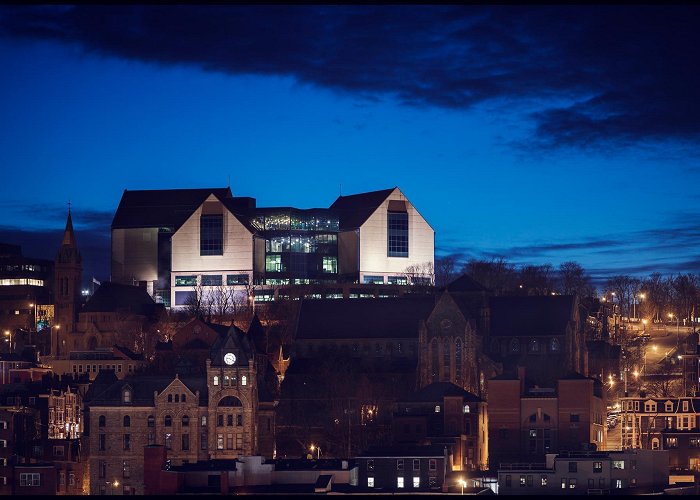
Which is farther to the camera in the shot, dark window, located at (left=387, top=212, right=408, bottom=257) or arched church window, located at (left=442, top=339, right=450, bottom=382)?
dark window, located at (left=387, top=212, right=408, bottom=257)

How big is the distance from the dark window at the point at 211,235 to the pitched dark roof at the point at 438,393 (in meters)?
70.5

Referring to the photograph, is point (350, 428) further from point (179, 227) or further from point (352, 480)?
point (179, 227)

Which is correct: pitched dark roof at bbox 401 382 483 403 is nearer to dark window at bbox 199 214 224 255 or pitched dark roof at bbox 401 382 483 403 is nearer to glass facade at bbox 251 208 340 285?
glass facade at bbox 251 208 340 285

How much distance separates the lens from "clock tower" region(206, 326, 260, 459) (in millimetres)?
122250

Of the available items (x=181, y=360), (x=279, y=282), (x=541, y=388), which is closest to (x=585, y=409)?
(x=541, y=388)

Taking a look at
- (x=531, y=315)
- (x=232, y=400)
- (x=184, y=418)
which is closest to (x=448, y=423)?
(x=232, y=400)

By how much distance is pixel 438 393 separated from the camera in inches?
4926

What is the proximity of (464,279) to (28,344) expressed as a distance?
233 feet

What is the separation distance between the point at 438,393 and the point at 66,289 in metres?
74.5

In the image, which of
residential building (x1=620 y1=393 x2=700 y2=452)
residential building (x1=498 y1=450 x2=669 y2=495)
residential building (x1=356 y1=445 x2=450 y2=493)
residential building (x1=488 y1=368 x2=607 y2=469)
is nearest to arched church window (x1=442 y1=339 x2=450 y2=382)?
residential building (x1=488 y1=368 x2=607 y2=469)

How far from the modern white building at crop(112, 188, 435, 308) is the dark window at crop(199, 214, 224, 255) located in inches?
5.1

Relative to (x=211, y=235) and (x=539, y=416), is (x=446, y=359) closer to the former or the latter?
(x=539, y=416)

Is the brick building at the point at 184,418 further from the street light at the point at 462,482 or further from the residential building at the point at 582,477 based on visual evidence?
the residential building at the point at 582,477

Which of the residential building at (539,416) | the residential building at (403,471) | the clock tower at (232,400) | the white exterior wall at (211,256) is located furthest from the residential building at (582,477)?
the white exterior wall at (211,256)
